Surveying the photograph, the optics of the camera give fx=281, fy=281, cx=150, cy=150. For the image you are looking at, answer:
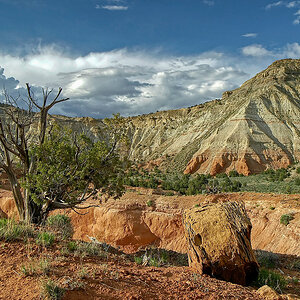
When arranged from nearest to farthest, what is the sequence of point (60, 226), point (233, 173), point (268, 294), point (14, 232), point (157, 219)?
point (268, 294)
point (14, 232)
point (60, 226)
point (157, 219)
point (233, 173)

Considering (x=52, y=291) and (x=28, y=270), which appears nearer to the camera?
(x=52, y=291)

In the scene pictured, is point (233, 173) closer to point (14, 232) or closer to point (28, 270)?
point (14, 232)

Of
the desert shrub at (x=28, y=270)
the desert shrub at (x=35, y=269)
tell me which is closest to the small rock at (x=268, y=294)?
the desert shrub at (x=35, y=269)

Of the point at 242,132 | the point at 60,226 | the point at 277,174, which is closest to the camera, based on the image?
the point at 60,226

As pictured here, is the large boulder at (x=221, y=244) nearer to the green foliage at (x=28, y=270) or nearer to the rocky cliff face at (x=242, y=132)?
the green foliage at (x=28, y=270)

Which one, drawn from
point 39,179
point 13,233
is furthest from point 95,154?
point 13,233

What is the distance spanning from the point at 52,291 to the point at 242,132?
44980 mm

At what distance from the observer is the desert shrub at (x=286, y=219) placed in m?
13.9

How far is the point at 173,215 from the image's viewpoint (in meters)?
18.0

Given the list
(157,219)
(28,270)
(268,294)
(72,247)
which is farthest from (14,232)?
(157,219)

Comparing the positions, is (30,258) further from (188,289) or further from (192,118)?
(192,118)

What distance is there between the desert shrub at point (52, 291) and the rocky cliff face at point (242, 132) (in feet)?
116

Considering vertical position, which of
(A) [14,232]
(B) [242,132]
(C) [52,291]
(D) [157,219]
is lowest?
(D) [157,219]

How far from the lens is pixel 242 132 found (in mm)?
45406
